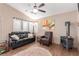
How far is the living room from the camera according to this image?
1.91m

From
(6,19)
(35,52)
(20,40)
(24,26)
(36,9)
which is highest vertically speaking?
(36,9)

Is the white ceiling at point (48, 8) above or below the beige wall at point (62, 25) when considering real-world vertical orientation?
above

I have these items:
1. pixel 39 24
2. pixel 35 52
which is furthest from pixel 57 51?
pixel 39 24

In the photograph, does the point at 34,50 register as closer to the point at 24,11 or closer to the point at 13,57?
the point at 13,57

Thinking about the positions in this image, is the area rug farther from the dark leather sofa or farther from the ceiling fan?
the ceiling fan

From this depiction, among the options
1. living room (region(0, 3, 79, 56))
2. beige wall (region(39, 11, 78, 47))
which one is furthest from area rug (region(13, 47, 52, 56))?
beige wall (region(39, 11, 78, 47))

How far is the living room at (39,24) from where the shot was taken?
1907 mm

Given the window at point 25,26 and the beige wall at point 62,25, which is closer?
the beige wall at point 62,25

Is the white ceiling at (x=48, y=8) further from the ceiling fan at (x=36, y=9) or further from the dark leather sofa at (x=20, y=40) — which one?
the dark leather sofa at (x=20, y=40)

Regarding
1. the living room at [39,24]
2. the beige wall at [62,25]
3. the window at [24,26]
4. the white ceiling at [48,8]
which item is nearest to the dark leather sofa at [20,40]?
the living room at [39,24]

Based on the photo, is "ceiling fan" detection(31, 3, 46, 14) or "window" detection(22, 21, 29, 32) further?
"window" detection(22, 21, 29, 32)

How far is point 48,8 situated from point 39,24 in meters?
0.39

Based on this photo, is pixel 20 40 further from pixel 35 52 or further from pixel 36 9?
pixel 36 9

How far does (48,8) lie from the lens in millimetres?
2008
